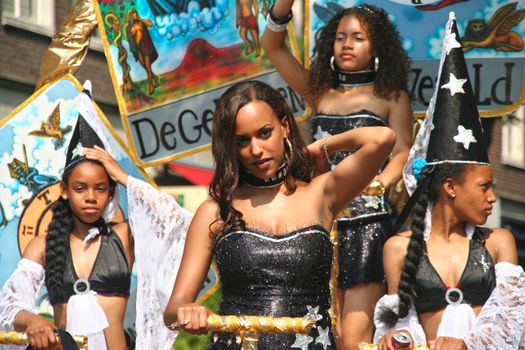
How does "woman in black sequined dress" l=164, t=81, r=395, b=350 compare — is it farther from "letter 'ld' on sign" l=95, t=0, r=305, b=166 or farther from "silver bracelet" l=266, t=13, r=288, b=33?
"letter 'ld' on sign" l=95, t=0, r=305, b=166

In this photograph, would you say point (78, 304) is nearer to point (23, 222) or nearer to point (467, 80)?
point (23, 222)

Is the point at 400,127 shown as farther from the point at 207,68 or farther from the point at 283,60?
the point at 207,68

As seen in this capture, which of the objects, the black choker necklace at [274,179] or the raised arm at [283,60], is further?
the raised arm at [283,60]

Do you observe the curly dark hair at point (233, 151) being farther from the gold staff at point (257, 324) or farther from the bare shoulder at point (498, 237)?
the bare shoulder at point (498, 237)

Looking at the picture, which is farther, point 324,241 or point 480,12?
point 480,12

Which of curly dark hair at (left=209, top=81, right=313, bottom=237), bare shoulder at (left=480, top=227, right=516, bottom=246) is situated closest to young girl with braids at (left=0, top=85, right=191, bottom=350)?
bare shoulder at (left=480, top=227, right=516, bottom=246)

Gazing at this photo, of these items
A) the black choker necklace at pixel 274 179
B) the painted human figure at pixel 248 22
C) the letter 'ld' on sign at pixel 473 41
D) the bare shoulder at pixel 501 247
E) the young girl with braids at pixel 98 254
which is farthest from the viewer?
the painted human figure at pixel 248 22

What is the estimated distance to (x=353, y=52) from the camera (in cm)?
724

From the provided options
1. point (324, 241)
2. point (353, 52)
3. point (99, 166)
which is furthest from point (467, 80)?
point (99, 166)

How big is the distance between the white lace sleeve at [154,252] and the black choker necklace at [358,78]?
3.48 ft

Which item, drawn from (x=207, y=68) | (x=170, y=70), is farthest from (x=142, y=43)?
(x=207, y=68)

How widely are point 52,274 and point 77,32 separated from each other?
6.14 ft

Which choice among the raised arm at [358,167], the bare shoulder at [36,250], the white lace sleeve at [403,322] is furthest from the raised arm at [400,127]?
the bare shoulder at [36,250]

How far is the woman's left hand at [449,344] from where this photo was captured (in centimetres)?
564
